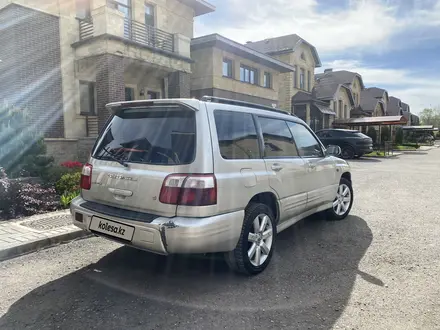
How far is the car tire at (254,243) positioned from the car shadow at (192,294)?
133 millimetres

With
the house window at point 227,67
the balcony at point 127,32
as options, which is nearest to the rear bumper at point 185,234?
the balcony at point 127,32

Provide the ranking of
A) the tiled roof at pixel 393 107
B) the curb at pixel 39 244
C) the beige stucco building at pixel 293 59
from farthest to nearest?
the tiled roof at pixel 393 107 < the beige stucco building at pixel 293 59 < the curb at pixel 39 244

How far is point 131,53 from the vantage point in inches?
473

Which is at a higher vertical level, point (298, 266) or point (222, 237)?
point (222, 237)

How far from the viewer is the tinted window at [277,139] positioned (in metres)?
3.88

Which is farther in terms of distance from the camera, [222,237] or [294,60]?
[294,60]

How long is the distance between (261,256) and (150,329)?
148cm

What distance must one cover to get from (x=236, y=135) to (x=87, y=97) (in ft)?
→ 37.3

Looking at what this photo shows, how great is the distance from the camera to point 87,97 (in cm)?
Result: 1314

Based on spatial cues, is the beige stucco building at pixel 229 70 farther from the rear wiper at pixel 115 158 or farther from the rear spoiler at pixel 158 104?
the rear wiper at pixel 115 158

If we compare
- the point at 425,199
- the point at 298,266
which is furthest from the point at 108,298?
the point at 425,199

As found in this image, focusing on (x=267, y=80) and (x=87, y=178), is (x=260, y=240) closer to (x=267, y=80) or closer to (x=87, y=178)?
(x=87, y=178)

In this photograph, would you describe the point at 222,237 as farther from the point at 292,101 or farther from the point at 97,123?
the point at 292,101

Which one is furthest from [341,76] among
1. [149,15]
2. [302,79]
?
[149,15]
